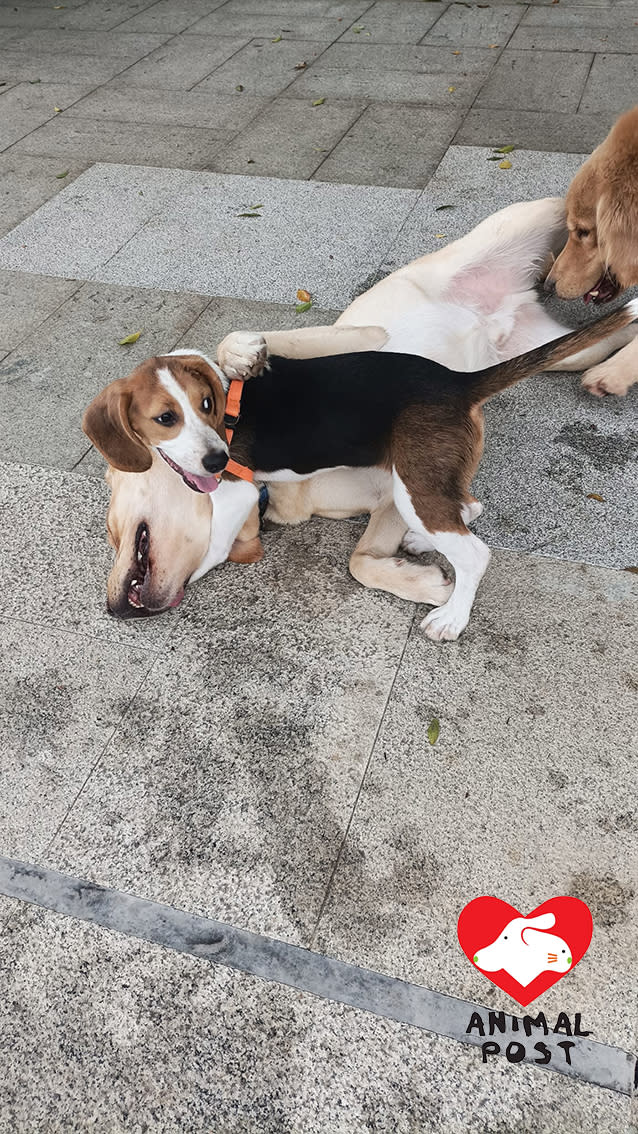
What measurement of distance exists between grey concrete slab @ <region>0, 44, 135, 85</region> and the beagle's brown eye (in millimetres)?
6876

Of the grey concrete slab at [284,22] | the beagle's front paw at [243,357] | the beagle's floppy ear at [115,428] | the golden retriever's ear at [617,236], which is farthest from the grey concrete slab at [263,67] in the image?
the beagle's floppy ear at [115,428]

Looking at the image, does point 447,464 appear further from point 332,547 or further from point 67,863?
point 67,863

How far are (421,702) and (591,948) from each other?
0.97 meters

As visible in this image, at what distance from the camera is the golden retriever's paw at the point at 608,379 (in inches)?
162

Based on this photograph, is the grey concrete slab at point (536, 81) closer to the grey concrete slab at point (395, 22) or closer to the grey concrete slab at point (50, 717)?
the grey concrete slab at point (395, 22)

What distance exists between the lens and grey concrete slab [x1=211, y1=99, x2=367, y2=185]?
21.2 feet

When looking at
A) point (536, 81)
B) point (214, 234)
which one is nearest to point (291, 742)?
point (214, 234)

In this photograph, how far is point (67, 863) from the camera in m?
2.69

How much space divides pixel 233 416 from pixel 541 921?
202cm

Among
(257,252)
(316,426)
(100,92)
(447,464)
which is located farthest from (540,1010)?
(100,92)

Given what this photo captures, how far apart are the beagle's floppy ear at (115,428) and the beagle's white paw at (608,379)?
2366mm

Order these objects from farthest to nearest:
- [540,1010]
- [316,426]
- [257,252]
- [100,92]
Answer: [100,92]
[257,252]
[316,426]
[540,1010]

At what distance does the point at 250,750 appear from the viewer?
2.93m

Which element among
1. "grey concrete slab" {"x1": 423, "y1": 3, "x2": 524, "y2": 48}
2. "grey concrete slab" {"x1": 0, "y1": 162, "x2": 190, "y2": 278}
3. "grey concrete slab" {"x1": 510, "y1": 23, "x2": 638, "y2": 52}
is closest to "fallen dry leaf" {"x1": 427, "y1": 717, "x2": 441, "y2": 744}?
"grey concrete slab" {"x1": 0, "y1": 162, "x2": 190, "y2": 278}
